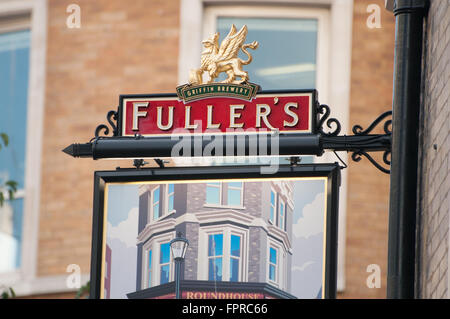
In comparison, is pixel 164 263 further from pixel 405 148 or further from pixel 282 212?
pixel 405 148

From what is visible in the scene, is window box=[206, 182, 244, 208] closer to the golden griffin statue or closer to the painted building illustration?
the painted building illustration

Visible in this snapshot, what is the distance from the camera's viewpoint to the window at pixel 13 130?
598 inches

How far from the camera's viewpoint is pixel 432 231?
7.09 m

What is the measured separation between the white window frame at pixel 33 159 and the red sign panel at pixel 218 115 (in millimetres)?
6446

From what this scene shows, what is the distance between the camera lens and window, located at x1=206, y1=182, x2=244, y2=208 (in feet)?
25.6

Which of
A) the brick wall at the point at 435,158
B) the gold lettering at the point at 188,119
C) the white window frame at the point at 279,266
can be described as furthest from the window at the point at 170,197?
the brick wall at the point at 435,158

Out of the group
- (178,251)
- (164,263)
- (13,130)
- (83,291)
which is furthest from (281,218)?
(13,130)

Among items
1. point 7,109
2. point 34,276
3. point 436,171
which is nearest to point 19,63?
point 7,109

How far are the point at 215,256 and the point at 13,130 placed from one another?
27.3 ft

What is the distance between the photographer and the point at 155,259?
784cm

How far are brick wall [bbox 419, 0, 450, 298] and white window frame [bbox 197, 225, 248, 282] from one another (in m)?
1.11

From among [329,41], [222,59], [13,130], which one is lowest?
[222,59]

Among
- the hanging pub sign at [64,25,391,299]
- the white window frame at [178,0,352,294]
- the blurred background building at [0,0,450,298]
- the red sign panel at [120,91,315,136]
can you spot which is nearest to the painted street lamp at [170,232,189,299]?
the hanging pub sign at [64,25,391,299]

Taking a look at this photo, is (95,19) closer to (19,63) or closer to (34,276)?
(19,63)
